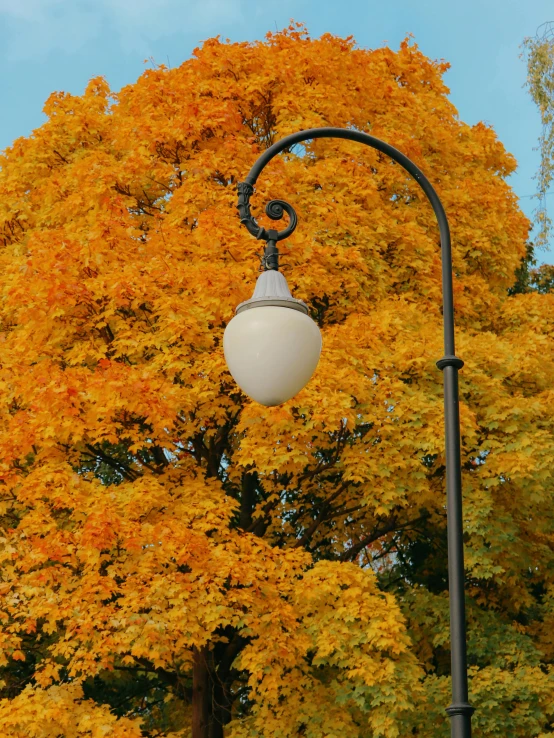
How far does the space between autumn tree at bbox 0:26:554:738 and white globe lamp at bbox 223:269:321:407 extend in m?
7.34

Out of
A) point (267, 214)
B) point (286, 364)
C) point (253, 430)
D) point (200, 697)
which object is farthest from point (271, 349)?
point (200, 697)

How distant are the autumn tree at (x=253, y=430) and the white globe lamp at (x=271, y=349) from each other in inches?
289

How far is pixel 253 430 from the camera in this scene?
1409 centimetres

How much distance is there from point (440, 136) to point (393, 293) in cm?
396

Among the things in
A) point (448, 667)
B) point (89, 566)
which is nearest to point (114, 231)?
point (89, 566)

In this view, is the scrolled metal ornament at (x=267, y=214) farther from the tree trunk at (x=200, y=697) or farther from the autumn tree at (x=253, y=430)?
the tree trunk at (x=200, y=697)

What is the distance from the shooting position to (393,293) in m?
18.1

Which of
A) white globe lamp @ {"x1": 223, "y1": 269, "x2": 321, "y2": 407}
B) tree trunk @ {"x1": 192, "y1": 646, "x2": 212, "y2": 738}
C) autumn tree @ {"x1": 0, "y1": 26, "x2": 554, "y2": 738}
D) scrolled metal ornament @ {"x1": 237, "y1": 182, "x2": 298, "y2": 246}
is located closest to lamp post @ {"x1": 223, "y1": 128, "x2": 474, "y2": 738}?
white globe lamp @ {"x1": 223, "y1": 269, "x2": 321, "y2": 407}

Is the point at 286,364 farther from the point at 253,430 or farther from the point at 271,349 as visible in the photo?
the point at 253,430

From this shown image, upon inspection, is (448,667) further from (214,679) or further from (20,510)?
(20,510)

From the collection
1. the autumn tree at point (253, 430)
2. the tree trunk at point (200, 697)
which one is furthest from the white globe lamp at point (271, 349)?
the tree trunk at point (200, 697)

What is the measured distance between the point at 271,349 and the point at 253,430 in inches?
341

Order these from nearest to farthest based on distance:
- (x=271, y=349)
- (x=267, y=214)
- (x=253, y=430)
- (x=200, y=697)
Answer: (x=271, y=349) < (x=267, y=214) < (x=253, y=430) < (x=200, y=697)

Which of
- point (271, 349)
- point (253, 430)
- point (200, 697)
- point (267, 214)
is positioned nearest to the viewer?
point (271, 349)
